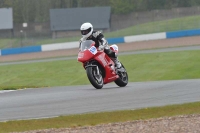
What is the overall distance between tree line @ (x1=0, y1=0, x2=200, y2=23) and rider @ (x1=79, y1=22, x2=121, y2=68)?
150ft

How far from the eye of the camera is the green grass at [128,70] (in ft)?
90.7

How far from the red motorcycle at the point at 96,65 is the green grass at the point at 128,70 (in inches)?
438

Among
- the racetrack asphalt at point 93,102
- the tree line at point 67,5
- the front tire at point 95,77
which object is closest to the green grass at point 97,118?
the racetrack asphalt at point 93,102

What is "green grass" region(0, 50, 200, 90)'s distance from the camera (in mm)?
27656

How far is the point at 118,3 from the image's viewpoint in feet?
213

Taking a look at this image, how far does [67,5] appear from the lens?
65250 millimetres

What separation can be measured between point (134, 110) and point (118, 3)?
183 ft

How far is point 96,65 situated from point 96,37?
2.50 feet

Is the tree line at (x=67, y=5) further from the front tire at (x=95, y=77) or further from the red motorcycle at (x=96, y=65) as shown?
the front tire at (x=95, y=77)

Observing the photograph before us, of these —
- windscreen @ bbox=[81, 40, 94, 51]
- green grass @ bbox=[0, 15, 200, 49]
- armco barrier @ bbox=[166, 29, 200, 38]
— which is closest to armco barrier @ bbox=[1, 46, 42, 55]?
green grass @ bbox=[0, 15, 200, 49]

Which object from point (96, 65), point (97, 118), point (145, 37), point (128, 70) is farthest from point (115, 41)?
point (97, 118)

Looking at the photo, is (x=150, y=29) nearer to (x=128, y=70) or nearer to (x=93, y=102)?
(x=128, y=70)

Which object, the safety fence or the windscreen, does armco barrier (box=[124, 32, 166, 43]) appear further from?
the windscreen

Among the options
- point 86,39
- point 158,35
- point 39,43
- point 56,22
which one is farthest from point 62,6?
point 86,39
